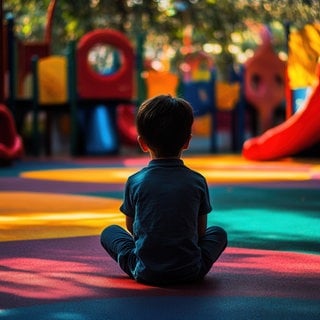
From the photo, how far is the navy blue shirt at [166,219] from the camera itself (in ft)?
9.02

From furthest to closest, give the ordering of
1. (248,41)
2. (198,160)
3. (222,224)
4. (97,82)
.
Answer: (248,41), (97,82), (198,160), (222,224)

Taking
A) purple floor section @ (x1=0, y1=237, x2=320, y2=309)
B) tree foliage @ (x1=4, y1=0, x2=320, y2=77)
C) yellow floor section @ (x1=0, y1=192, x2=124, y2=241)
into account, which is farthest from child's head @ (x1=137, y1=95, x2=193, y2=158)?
tree foliage @ (x1=4, y1=0, x2=320, y2=77)

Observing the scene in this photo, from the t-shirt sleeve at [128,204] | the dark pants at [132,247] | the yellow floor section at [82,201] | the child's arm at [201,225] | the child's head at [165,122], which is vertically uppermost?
the child's head at [165,122]

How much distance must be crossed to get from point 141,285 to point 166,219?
0.25m

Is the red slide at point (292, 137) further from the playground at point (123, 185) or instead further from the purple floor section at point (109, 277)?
the purple floor section at point (109, 277)

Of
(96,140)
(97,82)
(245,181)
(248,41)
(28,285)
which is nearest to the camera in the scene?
(28,285)

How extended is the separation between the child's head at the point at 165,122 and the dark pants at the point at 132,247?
377 millimetres

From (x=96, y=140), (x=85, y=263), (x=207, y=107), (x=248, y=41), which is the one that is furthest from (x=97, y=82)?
(x=248, y=41)

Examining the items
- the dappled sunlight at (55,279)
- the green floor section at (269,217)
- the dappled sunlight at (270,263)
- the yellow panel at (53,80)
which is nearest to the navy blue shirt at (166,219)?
the dappled sunlight at (55,279)

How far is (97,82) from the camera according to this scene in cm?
1143

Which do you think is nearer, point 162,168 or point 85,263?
point 162,168

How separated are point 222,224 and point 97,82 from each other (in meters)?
7.46

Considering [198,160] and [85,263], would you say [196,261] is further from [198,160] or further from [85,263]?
[198,160]

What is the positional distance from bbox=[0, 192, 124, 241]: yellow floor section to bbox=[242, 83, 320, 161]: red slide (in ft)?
13.4
